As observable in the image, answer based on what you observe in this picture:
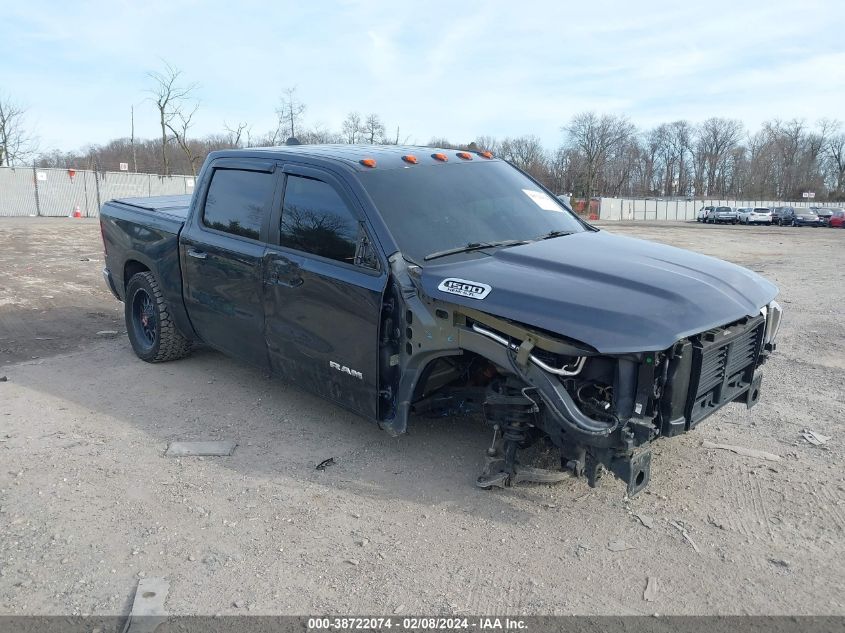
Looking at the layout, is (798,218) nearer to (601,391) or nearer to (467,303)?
(601,391)

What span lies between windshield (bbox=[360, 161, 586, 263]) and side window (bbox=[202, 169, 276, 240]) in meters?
0.96

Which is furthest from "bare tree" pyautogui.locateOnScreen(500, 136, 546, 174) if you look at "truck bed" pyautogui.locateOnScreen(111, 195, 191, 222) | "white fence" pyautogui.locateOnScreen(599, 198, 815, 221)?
"truck bed" pyautogui.locateOnScreen(111, 195, 191, 222)

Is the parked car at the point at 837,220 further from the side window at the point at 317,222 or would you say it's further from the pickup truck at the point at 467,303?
the side window at the point at 317,222

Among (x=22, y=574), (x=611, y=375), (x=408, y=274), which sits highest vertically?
(x=408, y=274)

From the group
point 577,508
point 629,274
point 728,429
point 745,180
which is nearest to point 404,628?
point 577,508

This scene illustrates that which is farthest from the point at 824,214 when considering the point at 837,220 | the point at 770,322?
the point at 770,322

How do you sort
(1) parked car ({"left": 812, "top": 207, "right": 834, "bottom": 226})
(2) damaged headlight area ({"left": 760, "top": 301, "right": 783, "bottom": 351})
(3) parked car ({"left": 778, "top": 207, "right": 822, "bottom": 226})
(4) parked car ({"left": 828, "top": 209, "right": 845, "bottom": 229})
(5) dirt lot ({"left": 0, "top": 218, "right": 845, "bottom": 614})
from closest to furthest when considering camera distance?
(5) dirt lot ({"left": 0, "top": 218, "right": 845, "bottom": 614})
(2) damaged headlight area ({"left": 760, "top": 301, "right": 783, "bottom": 351})
(4) parked car ({"left": 828, "top": 209, "right": 845, "bottom": 229})
(1) parked car ({"left": 812, "top": 207, "right": 834, "bottom": 226})
(3) parked car ({"left": 778, "top": 207, "right": 822, "bottom": 226})

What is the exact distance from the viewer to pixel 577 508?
364 centimetres

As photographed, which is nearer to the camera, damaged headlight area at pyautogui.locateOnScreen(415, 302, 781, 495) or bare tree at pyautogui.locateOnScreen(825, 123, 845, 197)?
damaged headlight area at pyautogui.locateOnScreen(415, 302, 781, 495)

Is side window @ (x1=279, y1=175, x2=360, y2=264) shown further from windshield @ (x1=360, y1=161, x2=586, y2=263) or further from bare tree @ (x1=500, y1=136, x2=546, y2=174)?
bare tree @ (x1=500, y1=136, x2=546, y2=174)

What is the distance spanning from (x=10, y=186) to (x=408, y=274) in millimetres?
32702

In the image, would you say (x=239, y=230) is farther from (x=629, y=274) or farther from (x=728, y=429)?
(x=728, y=429)

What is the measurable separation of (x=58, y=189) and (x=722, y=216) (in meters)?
46.8

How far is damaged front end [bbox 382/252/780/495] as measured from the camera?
316 cm
